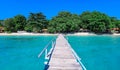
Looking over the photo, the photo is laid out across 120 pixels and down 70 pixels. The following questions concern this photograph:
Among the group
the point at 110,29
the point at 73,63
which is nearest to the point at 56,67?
the point at 73,63

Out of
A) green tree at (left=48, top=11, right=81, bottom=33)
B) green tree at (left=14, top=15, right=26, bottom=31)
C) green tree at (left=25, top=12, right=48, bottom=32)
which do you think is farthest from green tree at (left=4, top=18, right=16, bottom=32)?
green tree at (left=48, top=11, right=81, bottom=33)

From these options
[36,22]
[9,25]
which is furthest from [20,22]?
[36,22]

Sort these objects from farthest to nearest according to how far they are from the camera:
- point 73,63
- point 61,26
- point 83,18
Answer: point 83,18 → point 61,26 → point 73,63

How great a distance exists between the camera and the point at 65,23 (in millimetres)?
50750

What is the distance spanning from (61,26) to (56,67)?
138 ft

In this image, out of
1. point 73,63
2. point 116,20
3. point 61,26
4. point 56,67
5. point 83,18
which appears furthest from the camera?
point 116,20

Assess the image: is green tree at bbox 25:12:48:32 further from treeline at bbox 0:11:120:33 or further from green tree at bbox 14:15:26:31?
green tree at bbox 14:15:26:31

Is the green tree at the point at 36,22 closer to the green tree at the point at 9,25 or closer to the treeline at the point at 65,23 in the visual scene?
the treeline at the point at 65,23

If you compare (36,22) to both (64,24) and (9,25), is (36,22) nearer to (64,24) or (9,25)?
(9,25)

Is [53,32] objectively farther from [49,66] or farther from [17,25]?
[49,66]

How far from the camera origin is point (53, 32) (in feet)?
172

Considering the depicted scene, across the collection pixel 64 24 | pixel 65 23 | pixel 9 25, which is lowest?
pixel 9 25

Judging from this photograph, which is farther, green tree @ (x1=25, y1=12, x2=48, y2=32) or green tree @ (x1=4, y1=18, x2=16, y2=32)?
green tree @ (x1=4, y1=18, x2=16, y2=32)

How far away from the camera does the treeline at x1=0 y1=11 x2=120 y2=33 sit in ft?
165
